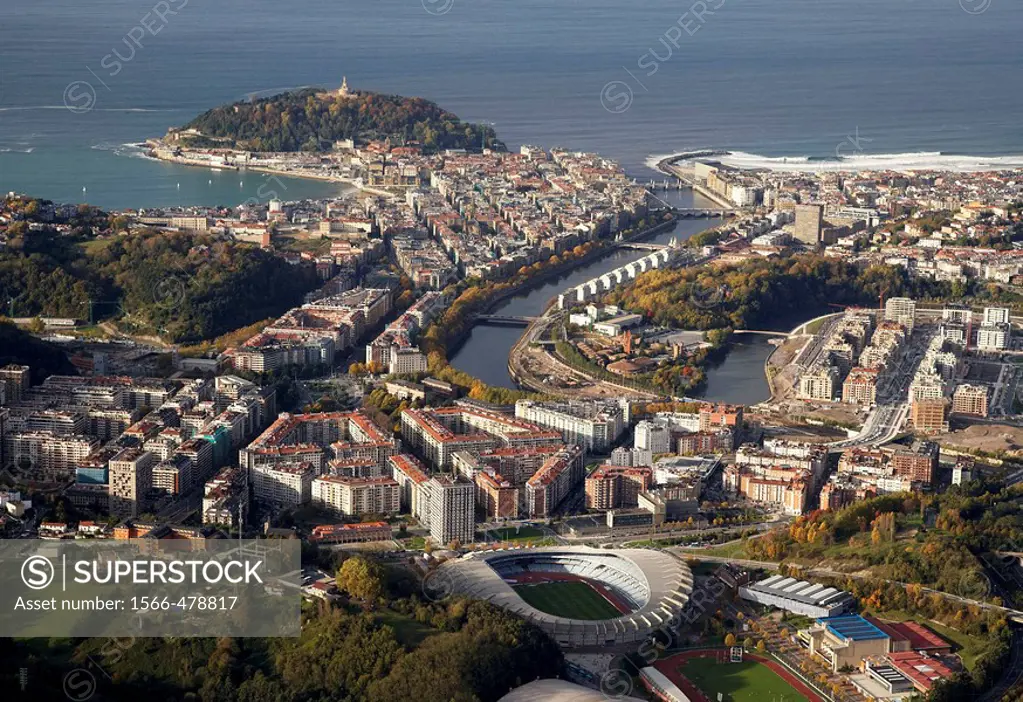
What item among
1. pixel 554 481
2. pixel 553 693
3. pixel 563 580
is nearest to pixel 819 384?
pixel 554 481

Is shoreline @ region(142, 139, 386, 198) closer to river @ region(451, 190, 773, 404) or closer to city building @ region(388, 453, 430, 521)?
river @ region(451, 190, 773, 404)

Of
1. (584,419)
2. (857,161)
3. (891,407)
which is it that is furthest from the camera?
(857,161)

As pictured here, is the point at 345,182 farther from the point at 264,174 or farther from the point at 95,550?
the point at 95,550

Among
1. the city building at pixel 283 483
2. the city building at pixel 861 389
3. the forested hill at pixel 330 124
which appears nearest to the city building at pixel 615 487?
the city building at pixel 283 483

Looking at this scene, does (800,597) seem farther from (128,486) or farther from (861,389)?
(861,389)

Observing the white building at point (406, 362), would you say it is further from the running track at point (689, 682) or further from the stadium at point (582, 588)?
the running track at point (689, 682)

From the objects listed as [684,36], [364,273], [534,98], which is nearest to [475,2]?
[684,36]
